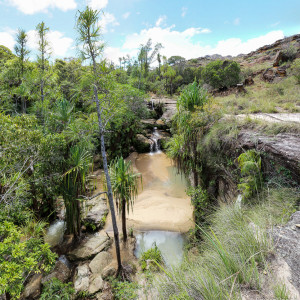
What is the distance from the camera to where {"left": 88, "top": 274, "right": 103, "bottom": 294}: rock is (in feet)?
14.5

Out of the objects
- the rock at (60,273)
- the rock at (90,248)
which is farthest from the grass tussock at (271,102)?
the rock at (60,273)

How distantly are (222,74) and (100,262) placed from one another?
57.8 ft

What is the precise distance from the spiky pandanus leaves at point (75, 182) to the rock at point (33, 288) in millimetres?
1674

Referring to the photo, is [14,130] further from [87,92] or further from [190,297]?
[190,297]

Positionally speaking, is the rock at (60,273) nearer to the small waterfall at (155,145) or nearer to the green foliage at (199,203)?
the green foliage at (199,203)

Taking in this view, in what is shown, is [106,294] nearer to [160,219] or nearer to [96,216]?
[96,216]

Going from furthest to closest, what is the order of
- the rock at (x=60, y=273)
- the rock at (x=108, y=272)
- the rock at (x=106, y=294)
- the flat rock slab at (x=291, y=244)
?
the rock at (x=108, y=272) < the rock at (x=60, y=273) < the rock at (x=106, y=294) < the flat rock slab at (x=291, y=244)

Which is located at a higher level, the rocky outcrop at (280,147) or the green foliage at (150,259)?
the rocky outcrop at (280,147)

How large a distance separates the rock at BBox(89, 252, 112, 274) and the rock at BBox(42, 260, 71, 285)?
67cm

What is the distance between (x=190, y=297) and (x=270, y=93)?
39.4ft

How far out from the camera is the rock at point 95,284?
4.41m

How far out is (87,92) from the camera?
15.2 ft

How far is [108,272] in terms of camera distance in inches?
194

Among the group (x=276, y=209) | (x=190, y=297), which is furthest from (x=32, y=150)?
(x=276, y=209)
